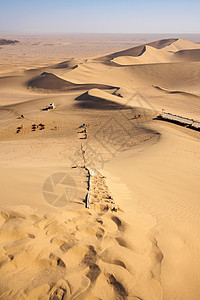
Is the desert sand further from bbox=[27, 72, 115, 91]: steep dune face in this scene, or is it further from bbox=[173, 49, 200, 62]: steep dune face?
bbox=[173, 49, 200, 62]: steep dune face

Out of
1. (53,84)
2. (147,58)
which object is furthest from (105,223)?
(147,58)

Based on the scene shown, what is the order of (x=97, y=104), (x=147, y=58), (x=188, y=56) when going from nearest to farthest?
(x=97, y=104) < (x=147, y=58) < (x=188, y=56)

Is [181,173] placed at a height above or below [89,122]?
above

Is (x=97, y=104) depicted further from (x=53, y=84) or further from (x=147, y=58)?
(x=147, y=58)

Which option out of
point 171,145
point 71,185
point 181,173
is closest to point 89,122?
point 171,145

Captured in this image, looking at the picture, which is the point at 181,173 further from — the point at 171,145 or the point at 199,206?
the point at 171,145

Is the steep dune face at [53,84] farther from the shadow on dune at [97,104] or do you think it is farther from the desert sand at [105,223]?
the desert sand at [105,223]

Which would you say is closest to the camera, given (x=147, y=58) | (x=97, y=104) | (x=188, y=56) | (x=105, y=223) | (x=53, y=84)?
(x=105, y=223)

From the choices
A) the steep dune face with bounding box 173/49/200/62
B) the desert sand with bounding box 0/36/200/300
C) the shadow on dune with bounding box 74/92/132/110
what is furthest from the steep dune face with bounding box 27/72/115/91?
the steep dune face with bounding box 173/49/200/62

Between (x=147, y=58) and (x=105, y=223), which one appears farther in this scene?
(x=147, y=58)

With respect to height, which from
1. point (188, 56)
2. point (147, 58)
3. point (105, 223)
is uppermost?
point (188, 56)

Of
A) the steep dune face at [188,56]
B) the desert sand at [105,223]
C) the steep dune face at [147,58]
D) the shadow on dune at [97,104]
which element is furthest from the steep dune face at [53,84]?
the steep dune face at [188,56]

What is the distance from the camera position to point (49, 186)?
17.4ft

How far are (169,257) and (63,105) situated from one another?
63.1 feet
